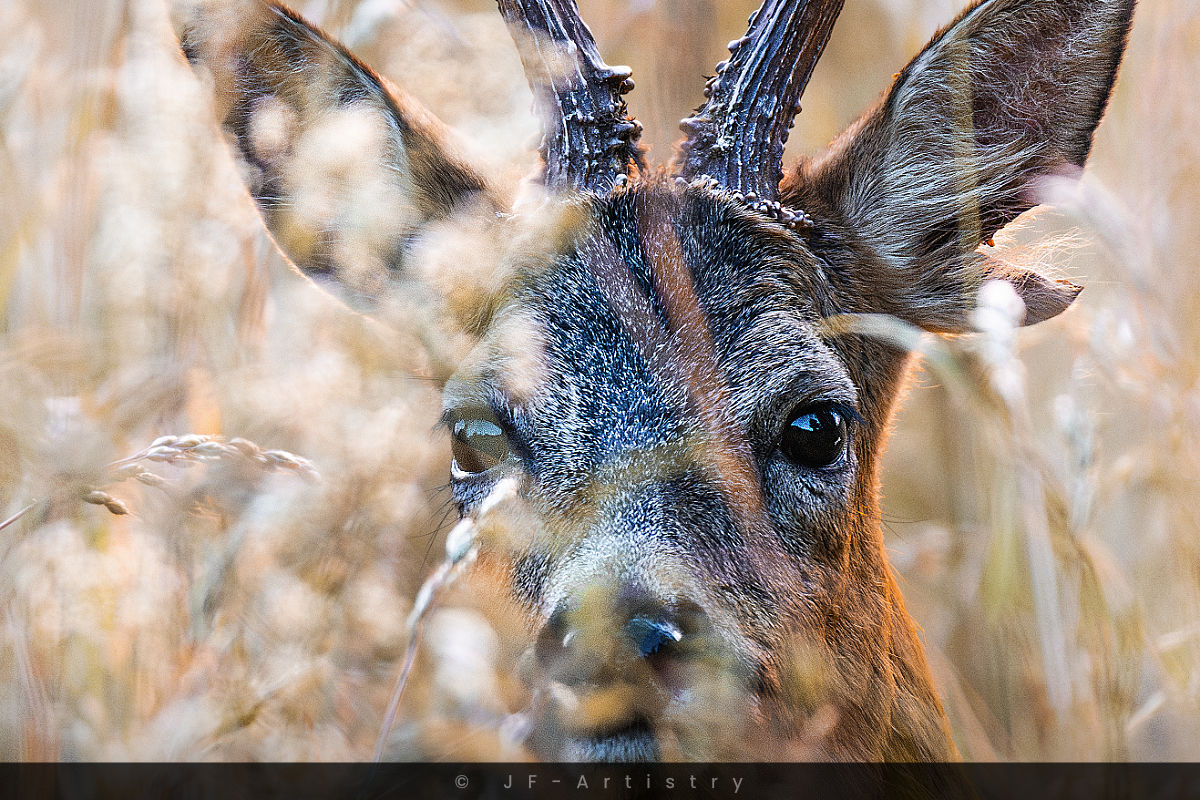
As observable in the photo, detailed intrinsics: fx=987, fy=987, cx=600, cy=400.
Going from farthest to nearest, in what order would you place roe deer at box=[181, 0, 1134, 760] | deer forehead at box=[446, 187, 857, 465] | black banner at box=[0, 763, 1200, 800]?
deer forehead at box=[446, 187, 857, 465], roe deer at box=[181, 0, 1134, 760], black banner at box=[0, 763, 1200, 800]

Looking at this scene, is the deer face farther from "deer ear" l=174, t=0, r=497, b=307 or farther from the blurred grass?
"deer ear" l=174, t=0, r=497, b=307

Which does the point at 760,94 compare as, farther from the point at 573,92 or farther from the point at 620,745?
the point at 620,745

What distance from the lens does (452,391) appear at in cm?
273

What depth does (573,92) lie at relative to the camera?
2.63m

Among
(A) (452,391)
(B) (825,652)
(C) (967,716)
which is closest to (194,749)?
(A) (452,391)

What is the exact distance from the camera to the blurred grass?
2.25m

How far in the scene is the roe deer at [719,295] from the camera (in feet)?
7.35

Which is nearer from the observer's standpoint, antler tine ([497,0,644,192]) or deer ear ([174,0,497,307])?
antler tine ([497,0,644,192])

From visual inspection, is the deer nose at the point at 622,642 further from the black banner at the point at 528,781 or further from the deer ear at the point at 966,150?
the deer ear at the point at 966,150

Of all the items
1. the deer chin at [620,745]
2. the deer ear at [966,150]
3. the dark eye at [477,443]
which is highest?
the deer ear at [966,150]

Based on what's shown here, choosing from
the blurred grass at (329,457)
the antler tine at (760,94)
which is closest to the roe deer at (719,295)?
the antler tine at (760,94)

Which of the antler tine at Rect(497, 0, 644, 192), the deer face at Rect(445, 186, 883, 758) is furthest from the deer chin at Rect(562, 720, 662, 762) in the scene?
the antler tine at Rect(497, 0, 644, 192)

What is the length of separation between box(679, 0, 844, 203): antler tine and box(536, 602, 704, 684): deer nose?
1.29 metres

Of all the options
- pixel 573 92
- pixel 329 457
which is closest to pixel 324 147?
pixel 573 92
